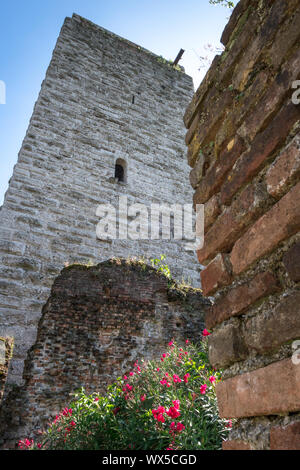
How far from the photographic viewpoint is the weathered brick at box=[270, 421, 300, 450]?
3.11 feet

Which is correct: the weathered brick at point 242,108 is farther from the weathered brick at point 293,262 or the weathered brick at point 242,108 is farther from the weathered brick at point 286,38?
the weathered brick at point 293,262

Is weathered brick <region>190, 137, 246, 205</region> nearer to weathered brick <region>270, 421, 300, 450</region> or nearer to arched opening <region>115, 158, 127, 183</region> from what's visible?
weathered brick <region>270, 421, 300, 450</region>

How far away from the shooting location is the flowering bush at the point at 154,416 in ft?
9.26

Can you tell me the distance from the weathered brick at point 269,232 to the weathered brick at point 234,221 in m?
0.05

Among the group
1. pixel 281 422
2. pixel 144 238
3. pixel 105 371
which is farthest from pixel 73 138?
pixel 281 422

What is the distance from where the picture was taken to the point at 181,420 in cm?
290

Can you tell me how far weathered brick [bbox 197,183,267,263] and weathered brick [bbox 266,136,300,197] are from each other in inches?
2.4

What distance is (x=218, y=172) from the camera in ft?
5.22

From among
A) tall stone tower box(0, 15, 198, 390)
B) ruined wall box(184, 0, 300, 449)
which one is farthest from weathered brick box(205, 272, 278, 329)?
tall stone tower box(0, 15, 198, 390)

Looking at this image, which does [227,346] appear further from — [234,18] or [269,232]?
[234,18]

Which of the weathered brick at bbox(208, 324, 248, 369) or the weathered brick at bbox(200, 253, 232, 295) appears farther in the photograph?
the weathered brick at bbox(200, 253, 232, 295)

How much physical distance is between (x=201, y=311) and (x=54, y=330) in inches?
92.0

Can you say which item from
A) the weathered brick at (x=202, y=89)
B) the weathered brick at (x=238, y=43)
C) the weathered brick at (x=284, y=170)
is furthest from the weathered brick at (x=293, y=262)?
the weathered brick at (x=202, y=89)

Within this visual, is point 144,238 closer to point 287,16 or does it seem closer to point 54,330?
point 54,330
